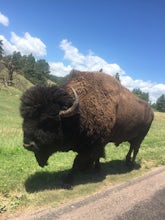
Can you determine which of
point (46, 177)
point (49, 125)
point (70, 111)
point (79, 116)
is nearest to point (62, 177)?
point (46, 177)

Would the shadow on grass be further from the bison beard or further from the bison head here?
the bison head

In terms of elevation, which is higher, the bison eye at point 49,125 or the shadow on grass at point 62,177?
the bison eye at point 49,125

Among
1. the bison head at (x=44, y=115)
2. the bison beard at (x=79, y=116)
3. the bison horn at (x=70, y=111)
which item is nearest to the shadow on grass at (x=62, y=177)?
the bison beard at (x=79, y=116)

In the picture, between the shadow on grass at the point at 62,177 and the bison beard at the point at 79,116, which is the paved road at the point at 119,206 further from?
the bison beard at the point at 79,116

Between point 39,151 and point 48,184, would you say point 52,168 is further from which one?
point 39,151

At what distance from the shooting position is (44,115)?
22.9 feet

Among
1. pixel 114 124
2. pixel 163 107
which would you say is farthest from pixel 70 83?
pixel 163 107

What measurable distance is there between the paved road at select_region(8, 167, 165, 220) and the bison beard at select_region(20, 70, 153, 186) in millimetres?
1158

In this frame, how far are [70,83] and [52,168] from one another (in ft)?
8.09

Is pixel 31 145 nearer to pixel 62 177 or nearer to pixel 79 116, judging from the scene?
pixel 79 116

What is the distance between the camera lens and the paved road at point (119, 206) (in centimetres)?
612

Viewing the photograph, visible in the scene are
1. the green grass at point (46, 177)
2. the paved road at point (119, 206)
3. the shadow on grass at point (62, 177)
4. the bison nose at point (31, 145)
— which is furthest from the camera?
the shadow on grass at point (62, 177)

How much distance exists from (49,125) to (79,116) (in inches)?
34.6

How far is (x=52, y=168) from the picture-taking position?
29.9 ft
